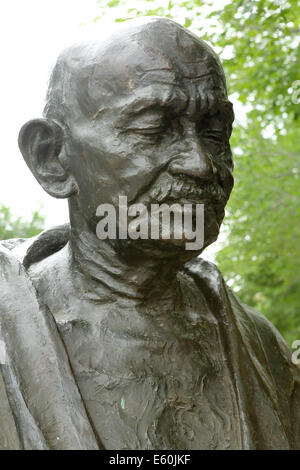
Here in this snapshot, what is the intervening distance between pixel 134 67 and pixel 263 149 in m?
8.73

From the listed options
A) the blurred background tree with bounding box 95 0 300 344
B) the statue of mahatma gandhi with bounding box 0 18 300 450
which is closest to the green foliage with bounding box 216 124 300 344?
the blurred background tree with bounding box 95 0 300 344

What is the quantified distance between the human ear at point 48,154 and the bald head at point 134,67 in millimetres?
66

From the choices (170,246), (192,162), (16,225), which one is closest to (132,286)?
(170,246)

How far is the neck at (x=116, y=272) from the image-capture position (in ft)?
11.2

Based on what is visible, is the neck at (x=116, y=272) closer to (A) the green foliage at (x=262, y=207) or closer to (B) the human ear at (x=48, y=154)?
(B) the human ear at (x=48, y=154)

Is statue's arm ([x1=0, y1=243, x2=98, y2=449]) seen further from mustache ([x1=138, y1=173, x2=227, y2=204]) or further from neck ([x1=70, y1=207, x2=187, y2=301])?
mustache ([x1=138, y1=173, x2=227, y2=204])

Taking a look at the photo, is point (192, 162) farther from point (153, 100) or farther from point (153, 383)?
point (153, 383)

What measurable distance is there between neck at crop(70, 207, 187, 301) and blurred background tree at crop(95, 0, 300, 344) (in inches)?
150

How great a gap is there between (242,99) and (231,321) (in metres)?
5.18

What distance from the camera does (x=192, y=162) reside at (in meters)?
3.19

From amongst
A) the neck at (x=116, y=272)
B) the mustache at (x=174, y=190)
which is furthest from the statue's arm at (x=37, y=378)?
the mustache at (x=174, y=190)

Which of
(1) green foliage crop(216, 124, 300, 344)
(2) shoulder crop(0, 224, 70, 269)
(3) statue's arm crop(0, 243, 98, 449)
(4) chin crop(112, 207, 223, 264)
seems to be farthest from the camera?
(1) green foliage crop(216, 124, 300, 344)

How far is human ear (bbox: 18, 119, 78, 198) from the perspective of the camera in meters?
3.44
